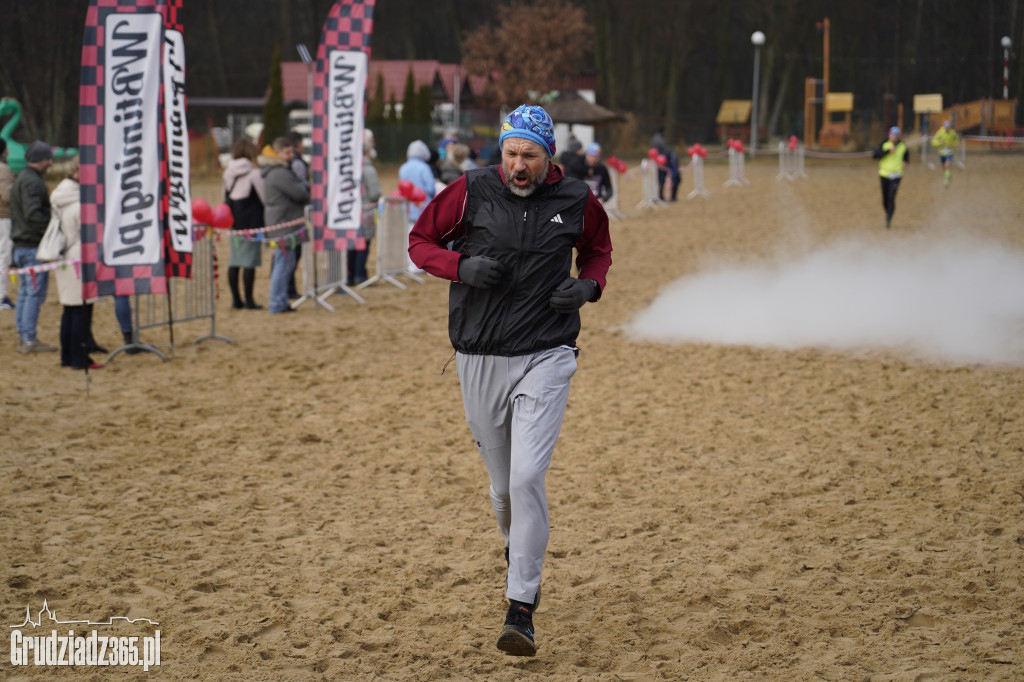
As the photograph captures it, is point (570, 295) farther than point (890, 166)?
No

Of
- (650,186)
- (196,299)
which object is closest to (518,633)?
(196,299)

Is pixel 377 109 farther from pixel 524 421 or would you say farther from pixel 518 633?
pixel 518 633

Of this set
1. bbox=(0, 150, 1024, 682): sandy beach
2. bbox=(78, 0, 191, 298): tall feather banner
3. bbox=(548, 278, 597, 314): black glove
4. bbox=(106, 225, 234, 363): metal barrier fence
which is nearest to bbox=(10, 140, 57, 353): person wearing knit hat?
bbox=(0, 150, 1024, 682): sandy beach

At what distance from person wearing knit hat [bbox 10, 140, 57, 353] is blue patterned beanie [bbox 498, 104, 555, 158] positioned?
721 cm

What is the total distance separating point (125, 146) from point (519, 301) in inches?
239

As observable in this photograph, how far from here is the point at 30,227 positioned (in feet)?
34.6

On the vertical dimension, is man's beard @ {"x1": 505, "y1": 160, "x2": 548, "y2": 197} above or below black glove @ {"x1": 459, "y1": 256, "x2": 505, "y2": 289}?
above

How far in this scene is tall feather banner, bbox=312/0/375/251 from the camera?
12680mm

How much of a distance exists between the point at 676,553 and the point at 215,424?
434 centimetres

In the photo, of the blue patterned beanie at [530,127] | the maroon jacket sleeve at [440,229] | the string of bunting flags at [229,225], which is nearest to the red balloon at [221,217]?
the string of bunting flags at [229,225]

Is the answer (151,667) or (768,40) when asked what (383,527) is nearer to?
(151,667)

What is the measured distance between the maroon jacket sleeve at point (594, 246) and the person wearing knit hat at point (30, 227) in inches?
286

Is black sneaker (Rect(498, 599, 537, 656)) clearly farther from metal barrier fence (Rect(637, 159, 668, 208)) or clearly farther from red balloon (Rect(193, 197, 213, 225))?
metal barrier fence (Rect(637, 159, 668, 208))

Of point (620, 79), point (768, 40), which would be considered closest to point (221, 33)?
point (620, 79)
